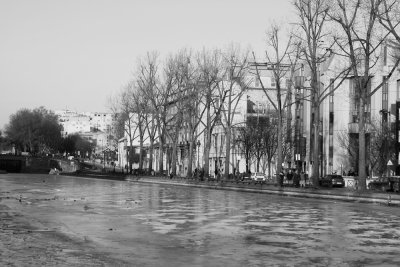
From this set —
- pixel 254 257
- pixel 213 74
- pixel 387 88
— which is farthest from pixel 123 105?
pixel 254 257

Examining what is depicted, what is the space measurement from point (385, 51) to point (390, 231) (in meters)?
67.6

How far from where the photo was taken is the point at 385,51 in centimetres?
8444

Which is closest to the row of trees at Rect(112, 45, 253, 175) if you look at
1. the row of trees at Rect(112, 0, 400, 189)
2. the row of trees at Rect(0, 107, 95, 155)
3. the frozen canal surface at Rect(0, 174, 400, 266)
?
the row of trees at Rect(112, 0, 400, 189)

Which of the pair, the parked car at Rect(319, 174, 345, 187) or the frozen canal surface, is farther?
the parked car at Rect(319, 174, 345, 187)

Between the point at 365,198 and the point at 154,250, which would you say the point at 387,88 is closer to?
the point at 365,198

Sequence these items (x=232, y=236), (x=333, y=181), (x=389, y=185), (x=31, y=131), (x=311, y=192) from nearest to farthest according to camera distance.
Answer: (x=232, y=236) → (x=311, y=192) → (x=389, y=185) → (x=333, y=181) → (x=31, y=131)

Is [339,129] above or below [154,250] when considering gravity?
above

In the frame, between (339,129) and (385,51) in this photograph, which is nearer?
(385,51)

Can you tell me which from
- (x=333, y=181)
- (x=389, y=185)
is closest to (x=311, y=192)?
(x=389, y=185)

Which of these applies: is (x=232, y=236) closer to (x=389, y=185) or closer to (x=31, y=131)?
(x=389, y=185)

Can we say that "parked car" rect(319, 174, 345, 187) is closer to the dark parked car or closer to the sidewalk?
the dark parked car

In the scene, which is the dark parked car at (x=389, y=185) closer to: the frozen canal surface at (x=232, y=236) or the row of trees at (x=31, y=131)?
the frozen canal surface at (x=232, y=236)

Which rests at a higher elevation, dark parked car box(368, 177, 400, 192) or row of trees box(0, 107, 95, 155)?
row of trees box(0, 107, 95, 155)

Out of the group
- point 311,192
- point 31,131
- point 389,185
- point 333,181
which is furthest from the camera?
point 31,131
